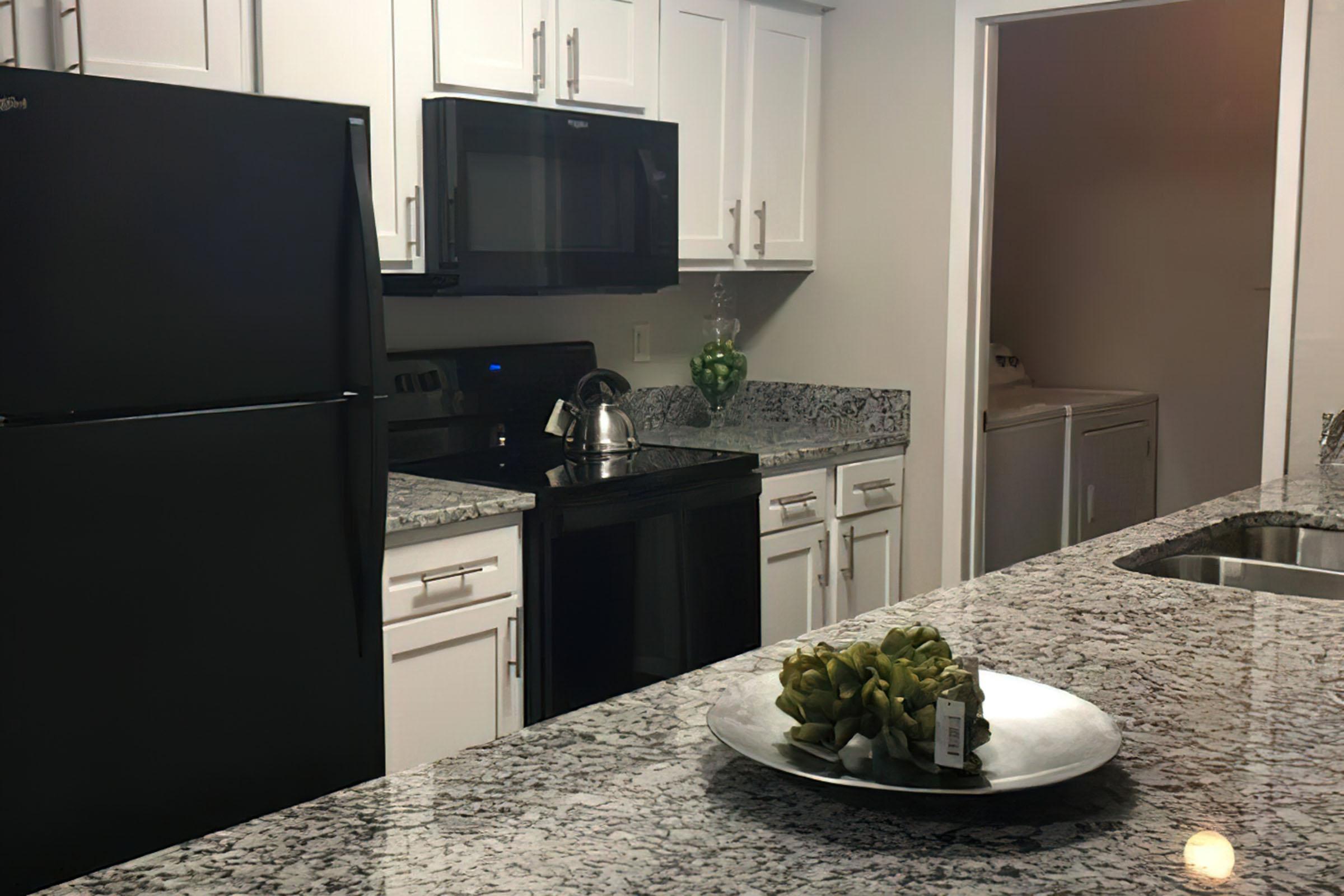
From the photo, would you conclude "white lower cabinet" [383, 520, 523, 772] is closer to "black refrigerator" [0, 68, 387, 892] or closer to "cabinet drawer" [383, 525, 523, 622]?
"cabinet drawer" [383, 525, 523, 622]

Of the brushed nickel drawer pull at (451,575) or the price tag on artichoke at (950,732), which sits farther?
the brushed nickel drawer pull at (451,575)

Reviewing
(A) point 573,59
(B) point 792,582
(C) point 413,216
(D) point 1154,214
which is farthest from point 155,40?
(D) point 1154,214

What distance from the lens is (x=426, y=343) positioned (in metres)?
3.29

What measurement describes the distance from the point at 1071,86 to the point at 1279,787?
15.5ft

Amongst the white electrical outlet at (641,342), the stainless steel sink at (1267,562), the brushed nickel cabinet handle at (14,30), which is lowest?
the stainless steel sink at (1267,562)

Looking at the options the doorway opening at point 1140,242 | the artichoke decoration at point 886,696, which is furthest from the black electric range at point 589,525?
the doorway opening at point 1140,242

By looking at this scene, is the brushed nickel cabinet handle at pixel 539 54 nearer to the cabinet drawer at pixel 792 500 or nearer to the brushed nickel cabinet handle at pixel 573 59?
the brushed nickel cabinet handle at pixel 573 59

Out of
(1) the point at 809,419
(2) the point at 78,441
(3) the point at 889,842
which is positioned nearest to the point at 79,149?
(2) the point at 78,441

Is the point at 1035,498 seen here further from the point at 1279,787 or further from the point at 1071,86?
the point at 1279,787

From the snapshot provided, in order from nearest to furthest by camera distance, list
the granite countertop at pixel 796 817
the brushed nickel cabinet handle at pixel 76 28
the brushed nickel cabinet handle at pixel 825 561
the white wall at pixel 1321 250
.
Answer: the granite countertop at pixel 796 817 → the brushed nickel cabinet handle at pixel 76 28 → the white wall at pixel 1321 250 → the brushed nickel cabinet handle at pixel 825 561

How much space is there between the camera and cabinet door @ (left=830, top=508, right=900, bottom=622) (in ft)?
11.9

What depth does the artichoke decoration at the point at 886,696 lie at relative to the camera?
0.96m

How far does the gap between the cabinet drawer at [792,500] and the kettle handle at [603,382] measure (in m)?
0.45

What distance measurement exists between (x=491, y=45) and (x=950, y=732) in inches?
92.9
